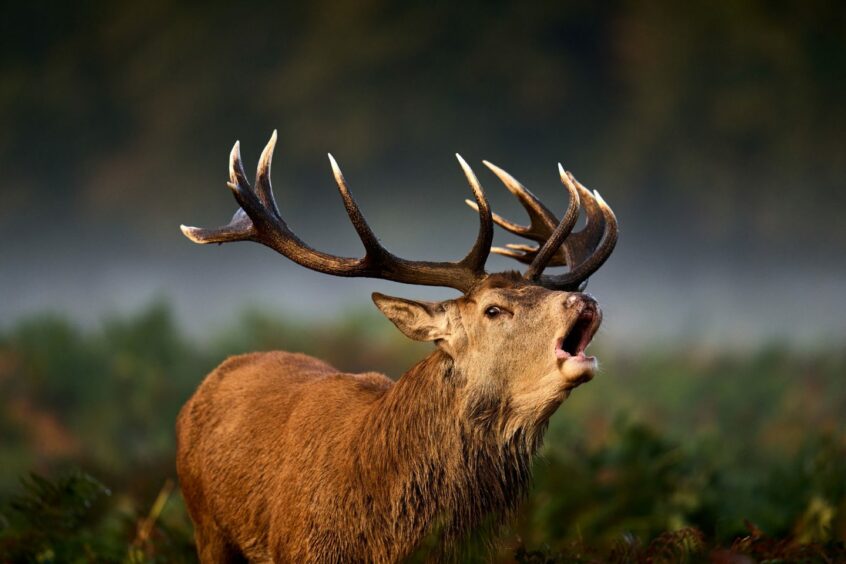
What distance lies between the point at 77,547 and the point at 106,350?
5.14m

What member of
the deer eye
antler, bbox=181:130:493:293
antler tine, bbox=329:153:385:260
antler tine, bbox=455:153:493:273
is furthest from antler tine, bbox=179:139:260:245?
the deer eye

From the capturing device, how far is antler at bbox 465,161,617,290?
11.6ft

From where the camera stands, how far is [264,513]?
382 centimetres

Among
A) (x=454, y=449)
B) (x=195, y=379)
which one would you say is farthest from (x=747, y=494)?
(x=195, y=379)

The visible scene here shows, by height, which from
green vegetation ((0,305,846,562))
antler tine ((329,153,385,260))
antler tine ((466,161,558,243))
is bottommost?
green vegetation ((0,305,846,562))

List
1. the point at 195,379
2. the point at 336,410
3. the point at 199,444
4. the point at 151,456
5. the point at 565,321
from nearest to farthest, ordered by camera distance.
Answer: the point at 565,321
the point at 336,410
the point at 199,444
the point at 151,456
the point at 195,379

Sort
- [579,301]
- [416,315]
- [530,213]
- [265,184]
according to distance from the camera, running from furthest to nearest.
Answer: [530,213] < [265,184] < [416,315] < [579,301]

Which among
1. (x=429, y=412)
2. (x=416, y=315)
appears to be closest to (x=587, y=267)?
Result: (x=416, y=315)

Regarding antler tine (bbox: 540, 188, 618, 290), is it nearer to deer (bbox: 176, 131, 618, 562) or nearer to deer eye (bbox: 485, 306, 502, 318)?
deer (bbox: 176, 131, 618, 562)

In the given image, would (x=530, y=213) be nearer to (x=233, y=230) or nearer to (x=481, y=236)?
(x=481, y=236)

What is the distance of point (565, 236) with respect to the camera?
138 inches

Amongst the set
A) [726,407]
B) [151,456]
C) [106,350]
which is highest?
[726,407]

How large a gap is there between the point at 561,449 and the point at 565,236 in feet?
9.34

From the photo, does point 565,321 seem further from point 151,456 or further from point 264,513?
point 151,456
